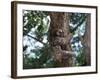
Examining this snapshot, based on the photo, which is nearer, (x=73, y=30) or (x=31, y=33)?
(x=31, y=33)

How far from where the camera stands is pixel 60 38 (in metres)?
2.21

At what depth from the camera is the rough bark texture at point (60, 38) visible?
7.16 feet

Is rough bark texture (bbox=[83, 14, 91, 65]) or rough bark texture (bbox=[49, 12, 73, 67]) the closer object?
rough bark texture (bbox=[49, 12, 73, 67])

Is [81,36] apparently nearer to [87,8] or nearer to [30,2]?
[87,8]

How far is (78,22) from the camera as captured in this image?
7.57 ft

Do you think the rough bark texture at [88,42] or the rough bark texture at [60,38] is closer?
the rough bark texture at [60,38]

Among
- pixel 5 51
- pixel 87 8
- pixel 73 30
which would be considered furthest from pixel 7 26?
pixel 87 8

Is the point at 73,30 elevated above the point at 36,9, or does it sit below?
below

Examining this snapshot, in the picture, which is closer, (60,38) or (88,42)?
(60,38)

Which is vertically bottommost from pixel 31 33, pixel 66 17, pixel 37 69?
pixel 37 69

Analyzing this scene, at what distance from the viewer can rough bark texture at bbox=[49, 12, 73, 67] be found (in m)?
2.18

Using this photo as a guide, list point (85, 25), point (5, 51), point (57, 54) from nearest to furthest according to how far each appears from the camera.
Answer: point (5, 51)
point (57, 54)
point (85, 25)

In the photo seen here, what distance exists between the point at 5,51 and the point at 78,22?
2.38ft

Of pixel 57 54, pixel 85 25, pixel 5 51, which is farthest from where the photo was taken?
pixel 85 25
